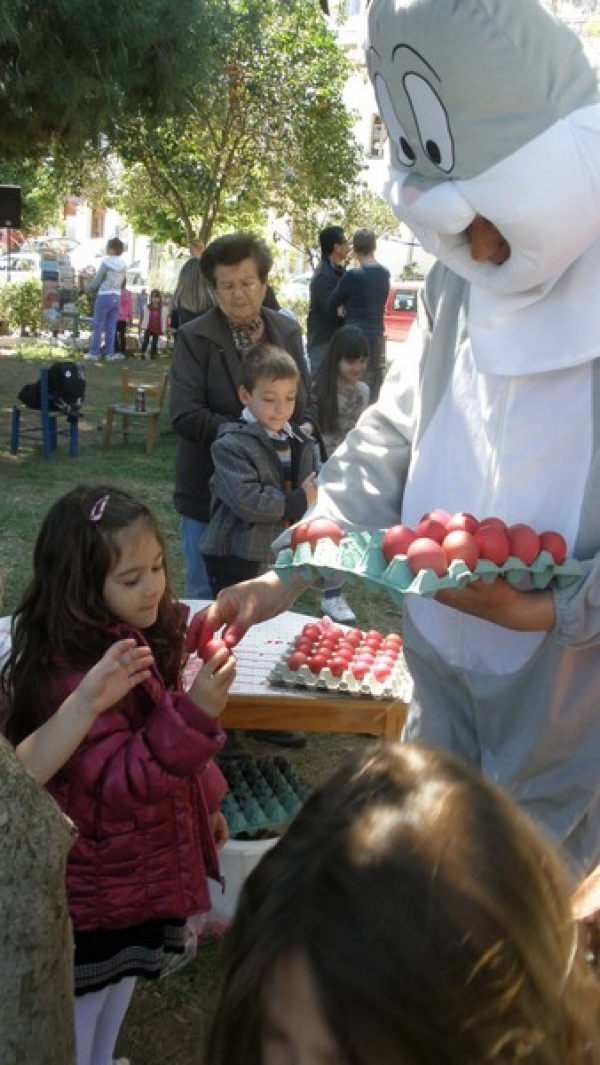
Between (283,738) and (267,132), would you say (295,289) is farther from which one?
(283,738)

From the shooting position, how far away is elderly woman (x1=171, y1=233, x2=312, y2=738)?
3.84 metres

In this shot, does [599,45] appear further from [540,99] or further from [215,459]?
[215,459]

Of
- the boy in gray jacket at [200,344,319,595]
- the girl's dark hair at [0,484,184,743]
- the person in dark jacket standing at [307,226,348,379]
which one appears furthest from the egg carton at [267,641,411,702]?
the person in dark jacket standing at [307,226,348,379]

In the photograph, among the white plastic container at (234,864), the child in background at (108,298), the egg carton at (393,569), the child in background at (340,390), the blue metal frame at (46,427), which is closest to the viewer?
the egg carton at (393,569)

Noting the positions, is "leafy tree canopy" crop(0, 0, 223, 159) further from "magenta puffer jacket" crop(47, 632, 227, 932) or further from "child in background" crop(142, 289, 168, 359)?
"child in background" crop(142, 289, 168, 359)

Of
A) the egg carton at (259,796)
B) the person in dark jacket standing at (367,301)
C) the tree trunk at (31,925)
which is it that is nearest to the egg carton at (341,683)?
the egg carton at (259,796)

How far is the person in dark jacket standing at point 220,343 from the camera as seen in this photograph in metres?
3.84

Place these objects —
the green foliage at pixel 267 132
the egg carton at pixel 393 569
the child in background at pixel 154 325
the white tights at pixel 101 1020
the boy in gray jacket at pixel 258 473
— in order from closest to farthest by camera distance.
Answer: the egg carton at pixel 393 569 < the white tights at pixel 101 1020 < the boy in gray jacket at pixel 258 473 < the green foliage at pixel 267 132 < the child in background at pixel 154 325

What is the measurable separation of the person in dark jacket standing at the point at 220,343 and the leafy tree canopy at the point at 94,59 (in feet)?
12.1

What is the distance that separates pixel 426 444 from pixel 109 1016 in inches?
54.6

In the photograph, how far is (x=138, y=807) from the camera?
204 centimetres

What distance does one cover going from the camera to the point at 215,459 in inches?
144

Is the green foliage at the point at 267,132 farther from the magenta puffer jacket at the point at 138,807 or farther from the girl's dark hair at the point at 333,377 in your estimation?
the magenta puffer jacket at the point at 138,807

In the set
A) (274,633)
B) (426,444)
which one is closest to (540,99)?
(426,444)
